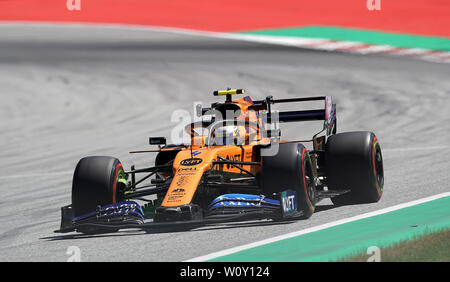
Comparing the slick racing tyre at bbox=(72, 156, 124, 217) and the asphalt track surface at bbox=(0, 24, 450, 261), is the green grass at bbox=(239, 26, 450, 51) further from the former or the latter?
the slick racing tyre at bbox=(72, 156, 124, 217)

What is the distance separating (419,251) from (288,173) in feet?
7.25

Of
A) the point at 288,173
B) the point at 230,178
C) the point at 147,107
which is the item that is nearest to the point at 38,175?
the point at 230,178

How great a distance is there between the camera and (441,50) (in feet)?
88.3

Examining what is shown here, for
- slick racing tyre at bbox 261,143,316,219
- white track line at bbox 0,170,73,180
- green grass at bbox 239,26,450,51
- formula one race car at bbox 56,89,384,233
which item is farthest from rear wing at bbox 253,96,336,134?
green grass at bbox 239,26,450,51

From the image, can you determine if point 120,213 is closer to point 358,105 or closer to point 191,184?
point 191,184

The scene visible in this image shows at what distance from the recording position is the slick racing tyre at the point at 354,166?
33.6ft

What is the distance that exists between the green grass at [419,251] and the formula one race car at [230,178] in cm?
170

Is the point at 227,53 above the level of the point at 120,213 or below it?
above

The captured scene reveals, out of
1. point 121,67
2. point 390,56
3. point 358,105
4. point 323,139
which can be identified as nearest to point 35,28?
point 121,67

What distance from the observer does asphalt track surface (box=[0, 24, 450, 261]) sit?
9312mm

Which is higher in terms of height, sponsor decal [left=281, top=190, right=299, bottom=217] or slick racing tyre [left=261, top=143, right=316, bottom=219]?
slick racing tyre [left=261, top=143, right=316, bottom=219]

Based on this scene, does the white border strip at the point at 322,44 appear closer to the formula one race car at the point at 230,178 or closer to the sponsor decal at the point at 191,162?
the formula one race car at the point at 230,178

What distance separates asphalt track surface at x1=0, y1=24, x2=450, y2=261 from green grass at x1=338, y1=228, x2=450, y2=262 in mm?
1441
